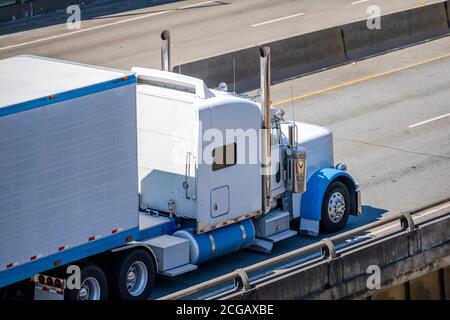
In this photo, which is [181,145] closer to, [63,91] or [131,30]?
[63,91]

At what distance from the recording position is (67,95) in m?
17.6

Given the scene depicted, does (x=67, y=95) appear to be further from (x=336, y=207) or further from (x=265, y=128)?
(x=336, y=207)

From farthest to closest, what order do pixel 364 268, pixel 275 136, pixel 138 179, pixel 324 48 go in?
pixel 324 48
pixel 275 136
pixel 138 179
pixel 364 268

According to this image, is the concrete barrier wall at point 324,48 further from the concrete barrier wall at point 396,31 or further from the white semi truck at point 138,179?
the white semi truck at point 138,179

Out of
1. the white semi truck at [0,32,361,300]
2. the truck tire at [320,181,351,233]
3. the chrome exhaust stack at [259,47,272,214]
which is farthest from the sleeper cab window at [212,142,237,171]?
the truck tire at [320,181,351,233]

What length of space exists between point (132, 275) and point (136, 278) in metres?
0.16

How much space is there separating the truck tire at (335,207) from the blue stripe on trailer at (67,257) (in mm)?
4450

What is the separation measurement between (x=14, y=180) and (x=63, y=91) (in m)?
1.43

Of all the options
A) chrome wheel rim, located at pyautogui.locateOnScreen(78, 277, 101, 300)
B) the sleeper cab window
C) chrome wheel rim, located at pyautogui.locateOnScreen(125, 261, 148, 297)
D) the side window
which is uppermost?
the side window

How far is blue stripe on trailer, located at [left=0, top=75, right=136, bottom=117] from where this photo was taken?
1695cm

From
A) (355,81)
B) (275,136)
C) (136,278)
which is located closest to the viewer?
(136,278)

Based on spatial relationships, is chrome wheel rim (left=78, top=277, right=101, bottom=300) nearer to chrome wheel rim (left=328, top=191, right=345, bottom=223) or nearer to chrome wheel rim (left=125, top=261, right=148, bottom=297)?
chrome wheel rim (left=125, top=261, right=148, bottom=297)

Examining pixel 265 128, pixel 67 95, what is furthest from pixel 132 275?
pixel 265 128

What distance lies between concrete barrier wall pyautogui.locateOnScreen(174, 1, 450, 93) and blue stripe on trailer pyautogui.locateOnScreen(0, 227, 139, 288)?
1194 cm
